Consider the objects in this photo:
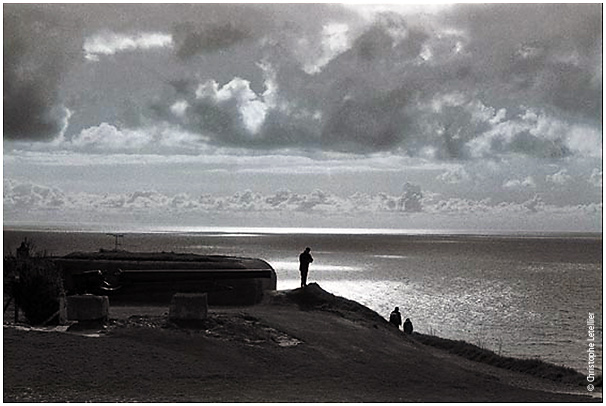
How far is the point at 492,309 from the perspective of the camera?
45.6 m

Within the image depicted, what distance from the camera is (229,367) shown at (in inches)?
423

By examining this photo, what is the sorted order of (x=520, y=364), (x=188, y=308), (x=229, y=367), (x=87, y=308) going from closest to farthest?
(x=229, y=367), (x=87, y=308), (x=188, y=308), (x=520, y=364)

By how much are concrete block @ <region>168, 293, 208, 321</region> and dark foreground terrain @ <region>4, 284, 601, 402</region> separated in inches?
7.0

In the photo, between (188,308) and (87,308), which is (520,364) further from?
(87,308)

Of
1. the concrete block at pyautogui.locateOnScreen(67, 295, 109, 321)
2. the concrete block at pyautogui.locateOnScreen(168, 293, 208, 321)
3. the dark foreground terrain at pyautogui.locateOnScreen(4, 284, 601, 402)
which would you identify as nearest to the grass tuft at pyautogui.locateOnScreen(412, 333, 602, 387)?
the dark foreground terrain at pyautogui.locateOnScreen(4, 284, 601, 402)

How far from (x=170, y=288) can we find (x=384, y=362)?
19.8ft

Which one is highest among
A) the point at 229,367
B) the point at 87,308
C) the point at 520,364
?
the point at 87,308

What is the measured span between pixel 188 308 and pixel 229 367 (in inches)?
88.3

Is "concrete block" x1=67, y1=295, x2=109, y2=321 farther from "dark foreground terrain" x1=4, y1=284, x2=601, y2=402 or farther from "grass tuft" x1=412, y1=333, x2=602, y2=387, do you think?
"grass tuft" x1=412, y1=333, x2=602, y2=387

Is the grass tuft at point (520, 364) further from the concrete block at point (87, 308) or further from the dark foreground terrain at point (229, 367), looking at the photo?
the concrete block at point (87, 308)

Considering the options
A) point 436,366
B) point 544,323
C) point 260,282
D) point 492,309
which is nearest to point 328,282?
point 492,309

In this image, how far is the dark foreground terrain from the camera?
9.52 meters

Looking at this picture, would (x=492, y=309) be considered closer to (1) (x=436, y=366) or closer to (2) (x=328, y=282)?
(2) (x=328, y=282)

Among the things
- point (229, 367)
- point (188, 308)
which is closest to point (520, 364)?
point (188, 308)
